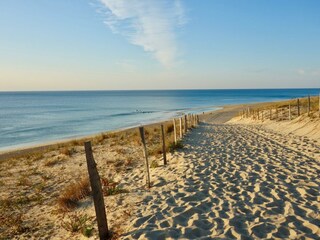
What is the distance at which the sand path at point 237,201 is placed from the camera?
17.4 feet

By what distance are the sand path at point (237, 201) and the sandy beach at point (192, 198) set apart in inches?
0.7

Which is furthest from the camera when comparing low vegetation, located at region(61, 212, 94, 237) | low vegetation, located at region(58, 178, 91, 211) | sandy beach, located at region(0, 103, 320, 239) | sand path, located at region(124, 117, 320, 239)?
low vegetation, located at region(58, 178, 91, 211)

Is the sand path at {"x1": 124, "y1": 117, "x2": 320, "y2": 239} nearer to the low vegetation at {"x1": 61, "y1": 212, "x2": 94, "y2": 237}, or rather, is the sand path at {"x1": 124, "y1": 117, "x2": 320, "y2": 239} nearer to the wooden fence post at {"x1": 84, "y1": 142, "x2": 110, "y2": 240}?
the wooden fence post at {"x1": 84, "y1": 142, "x2": 110, "y2": 240}

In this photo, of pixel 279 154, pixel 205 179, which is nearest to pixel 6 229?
pixel 205 179

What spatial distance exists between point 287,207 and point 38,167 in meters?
11.7

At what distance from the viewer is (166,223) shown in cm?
573

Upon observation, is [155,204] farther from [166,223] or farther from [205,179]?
[205,179]

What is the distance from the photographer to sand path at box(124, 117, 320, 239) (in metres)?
5.30

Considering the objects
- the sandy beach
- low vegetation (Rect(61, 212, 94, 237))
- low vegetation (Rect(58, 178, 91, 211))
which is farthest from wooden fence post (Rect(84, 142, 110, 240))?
low vegetation (Rect(58, 178, 91, 211))

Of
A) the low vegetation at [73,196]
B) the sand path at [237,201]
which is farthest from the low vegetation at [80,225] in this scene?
the low vegetation at [73,196]

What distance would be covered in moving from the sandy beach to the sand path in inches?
0.7

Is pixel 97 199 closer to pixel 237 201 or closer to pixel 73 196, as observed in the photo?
pixel 73 196

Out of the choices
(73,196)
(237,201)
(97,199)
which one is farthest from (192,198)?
(73,196)

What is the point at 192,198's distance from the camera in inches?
280
